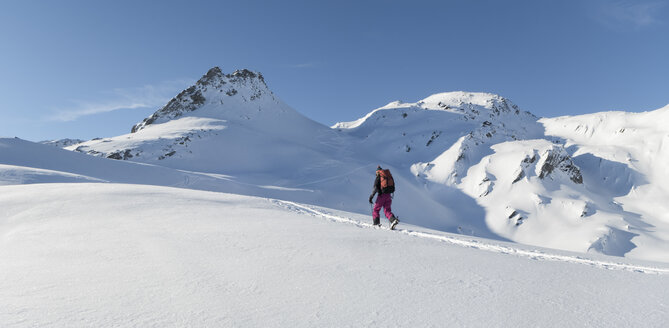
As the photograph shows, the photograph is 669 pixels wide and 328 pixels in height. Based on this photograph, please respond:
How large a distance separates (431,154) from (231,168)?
40.6 metres

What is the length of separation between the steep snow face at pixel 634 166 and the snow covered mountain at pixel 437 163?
0.25 m

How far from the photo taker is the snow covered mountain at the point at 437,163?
46.5 metres

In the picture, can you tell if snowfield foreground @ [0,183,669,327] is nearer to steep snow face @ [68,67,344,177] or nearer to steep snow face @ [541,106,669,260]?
steep snow face @ [68,67,344,177]

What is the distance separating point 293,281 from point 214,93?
269 feet

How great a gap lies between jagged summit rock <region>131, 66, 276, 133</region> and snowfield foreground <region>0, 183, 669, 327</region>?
7384cm

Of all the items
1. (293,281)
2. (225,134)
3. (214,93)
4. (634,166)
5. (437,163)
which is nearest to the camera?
(293,281)

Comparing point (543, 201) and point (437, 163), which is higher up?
point (437, 163)

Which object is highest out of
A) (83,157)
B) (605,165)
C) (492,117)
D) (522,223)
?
(492,117)

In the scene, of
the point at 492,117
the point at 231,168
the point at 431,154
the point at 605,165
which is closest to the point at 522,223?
the point at 431,154

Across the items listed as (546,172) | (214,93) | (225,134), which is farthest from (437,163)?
(214,93)

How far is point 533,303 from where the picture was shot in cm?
353

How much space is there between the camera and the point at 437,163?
6631 cm

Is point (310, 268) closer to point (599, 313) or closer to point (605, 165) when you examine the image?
point (599, 313)

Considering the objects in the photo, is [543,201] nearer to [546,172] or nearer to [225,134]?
[546,172]
